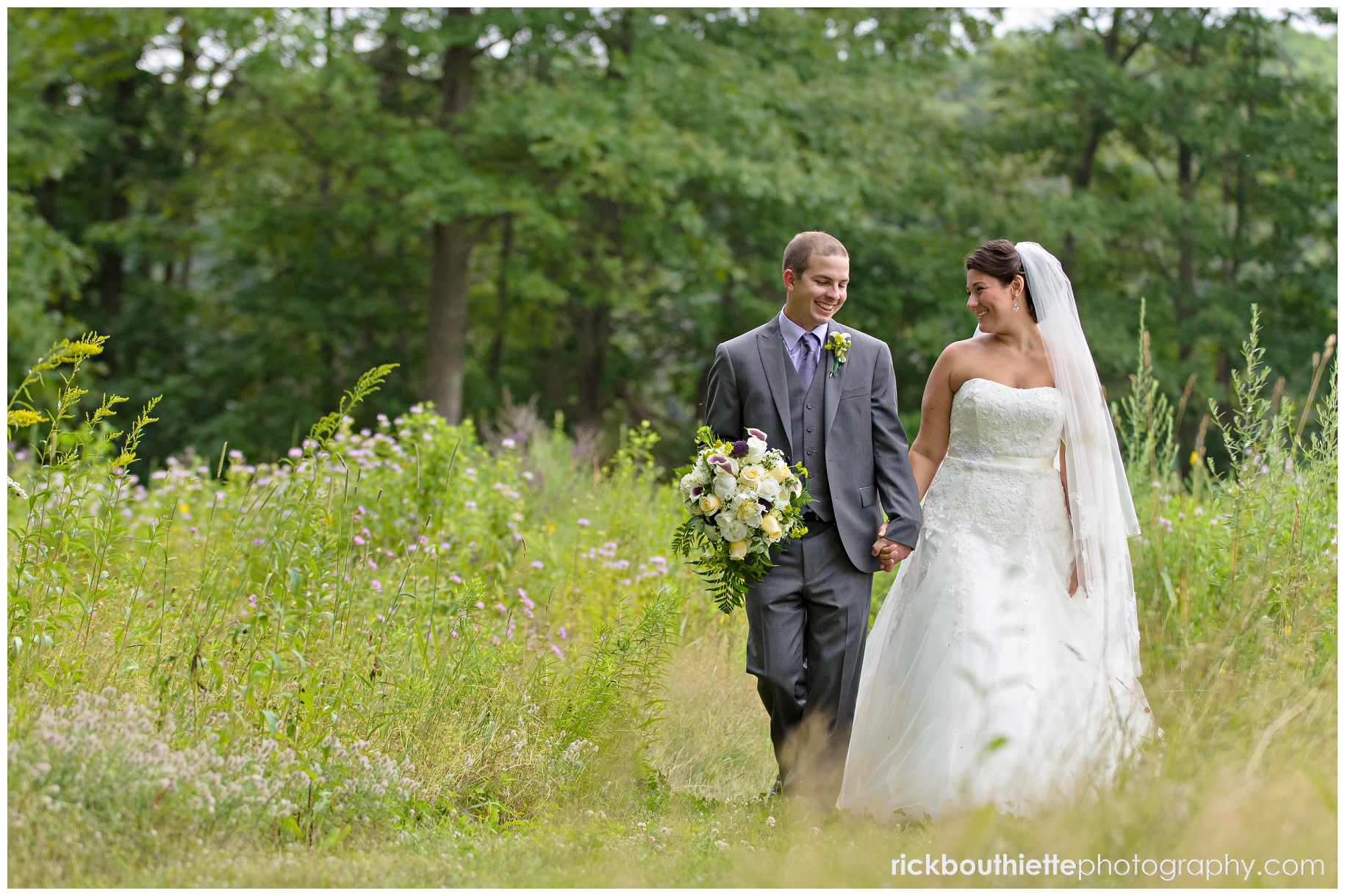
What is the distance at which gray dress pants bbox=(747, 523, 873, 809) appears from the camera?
12.8 ft

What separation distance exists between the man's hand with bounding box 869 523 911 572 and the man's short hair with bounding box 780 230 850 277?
0.97m

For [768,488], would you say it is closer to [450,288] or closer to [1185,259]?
[450,288]

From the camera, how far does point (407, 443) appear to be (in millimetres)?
6816

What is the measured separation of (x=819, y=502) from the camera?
12.9ft

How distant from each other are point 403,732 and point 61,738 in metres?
1.13

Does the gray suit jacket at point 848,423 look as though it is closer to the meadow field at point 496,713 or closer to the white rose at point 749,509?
the white rose at point 749,509

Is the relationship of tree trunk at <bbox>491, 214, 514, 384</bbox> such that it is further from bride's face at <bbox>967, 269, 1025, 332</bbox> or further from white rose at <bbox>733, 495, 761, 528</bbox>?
white rose at <bbox>733, 495, 761, 528</bbox>

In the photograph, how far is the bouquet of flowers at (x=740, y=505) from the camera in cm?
371

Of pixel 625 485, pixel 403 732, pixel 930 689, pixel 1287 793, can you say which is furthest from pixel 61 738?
pixel 625 485

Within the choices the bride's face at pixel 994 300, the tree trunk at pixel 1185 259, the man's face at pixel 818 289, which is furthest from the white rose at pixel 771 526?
the tree trunk at pixel 1185 259

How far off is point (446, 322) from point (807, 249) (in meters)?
11.6

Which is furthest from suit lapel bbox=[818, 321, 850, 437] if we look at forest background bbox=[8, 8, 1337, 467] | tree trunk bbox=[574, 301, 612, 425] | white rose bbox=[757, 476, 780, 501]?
tree trunk bbox=[574, 301, 612, 425]

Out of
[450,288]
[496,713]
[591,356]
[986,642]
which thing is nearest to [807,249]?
[986,642]

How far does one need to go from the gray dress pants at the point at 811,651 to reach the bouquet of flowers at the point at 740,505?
0.28 ft
